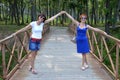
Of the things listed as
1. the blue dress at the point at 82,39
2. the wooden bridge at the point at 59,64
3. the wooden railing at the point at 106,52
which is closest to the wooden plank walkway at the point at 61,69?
the wooden bridge at the point at 59,64

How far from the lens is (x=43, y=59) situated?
10.9 m

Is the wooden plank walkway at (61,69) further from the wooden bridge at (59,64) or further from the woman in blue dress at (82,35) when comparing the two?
the woman in blue dress at (82,35)

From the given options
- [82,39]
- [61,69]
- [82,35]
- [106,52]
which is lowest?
[61,69]

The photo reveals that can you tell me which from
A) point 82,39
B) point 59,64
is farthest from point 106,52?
point 82,39

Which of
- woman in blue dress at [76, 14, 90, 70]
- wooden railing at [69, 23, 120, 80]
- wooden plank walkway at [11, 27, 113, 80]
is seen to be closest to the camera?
wooden railing at [69, 23, 120, 80]

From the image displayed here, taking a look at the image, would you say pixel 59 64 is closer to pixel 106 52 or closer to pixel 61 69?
pixel 61 69

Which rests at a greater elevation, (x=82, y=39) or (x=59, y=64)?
(x=82, y=39)

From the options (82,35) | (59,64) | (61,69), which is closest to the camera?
(82,35)

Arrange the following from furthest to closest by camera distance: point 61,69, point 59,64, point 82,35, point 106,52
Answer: point 106,52 → point 59,64 → point 61,69 → point 82,35

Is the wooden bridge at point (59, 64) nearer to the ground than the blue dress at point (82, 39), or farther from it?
nearer to the ground

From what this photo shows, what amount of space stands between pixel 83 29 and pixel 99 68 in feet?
4.65

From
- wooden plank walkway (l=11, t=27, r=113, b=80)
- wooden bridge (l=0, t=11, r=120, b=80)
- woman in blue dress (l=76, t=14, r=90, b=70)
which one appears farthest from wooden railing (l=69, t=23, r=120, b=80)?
woman in blue dress (l=76, t=14, r=90, b=70)

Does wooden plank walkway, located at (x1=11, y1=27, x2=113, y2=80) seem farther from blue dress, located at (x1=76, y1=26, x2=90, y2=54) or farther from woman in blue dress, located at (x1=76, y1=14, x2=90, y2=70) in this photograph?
blue dress, located at (x1=76, y1=26, x2=90, y2=54)

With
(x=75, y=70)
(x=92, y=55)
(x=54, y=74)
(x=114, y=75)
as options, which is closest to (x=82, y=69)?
(x=75, y=70)
